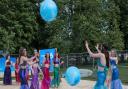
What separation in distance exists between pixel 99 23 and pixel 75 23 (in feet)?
14.5

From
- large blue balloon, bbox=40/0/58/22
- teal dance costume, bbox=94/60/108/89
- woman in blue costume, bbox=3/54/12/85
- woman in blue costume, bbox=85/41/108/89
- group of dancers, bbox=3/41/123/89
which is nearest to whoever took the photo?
large blue balloon, bbox=40/0/58/22

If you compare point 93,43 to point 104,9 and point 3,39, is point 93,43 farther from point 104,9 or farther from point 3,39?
point 3,39

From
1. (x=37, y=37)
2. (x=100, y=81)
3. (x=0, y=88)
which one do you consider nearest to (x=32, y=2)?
(x=37, y=37)

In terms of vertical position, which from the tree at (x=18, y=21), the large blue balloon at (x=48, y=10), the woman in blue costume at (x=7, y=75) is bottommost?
the woman in blue costume at (x=7, y=75)

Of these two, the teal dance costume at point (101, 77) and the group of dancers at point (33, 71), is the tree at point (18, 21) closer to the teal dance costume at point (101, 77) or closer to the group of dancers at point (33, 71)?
the group of dancers at point (33, 71)

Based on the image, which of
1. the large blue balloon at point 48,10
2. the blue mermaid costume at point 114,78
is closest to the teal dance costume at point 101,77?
the blue mermaid costume at point 114,78

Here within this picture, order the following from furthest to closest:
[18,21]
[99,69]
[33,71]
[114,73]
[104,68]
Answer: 1. [18,21]
2. [33,71]
3. [114,73]
4. [99,69]
5. [104,68]

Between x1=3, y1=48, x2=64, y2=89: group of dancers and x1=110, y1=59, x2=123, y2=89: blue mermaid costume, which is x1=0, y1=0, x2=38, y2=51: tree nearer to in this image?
x1=3, y1=48, x2=64, y2=89: group of dancers

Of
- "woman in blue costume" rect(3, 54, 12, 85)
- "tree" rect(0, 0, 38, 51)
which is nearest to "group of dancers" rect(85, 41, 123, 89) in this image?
"woman in blue costume" rect(3, 54, 12, 85)

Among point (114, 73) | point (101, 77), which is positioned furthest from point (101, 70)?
point (114, 73)

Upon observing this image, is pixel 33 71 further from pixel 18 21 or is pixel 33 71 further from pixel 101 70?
pixel 18 21

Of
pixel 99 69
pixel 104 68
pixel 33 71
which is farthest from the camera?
pixel 33 71

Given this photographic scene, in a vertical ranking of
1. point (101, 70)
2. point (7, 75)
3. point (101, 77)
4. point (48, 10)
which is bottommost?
point (7, 75)

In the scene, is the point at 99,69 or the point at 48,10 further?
the point at 99,69
